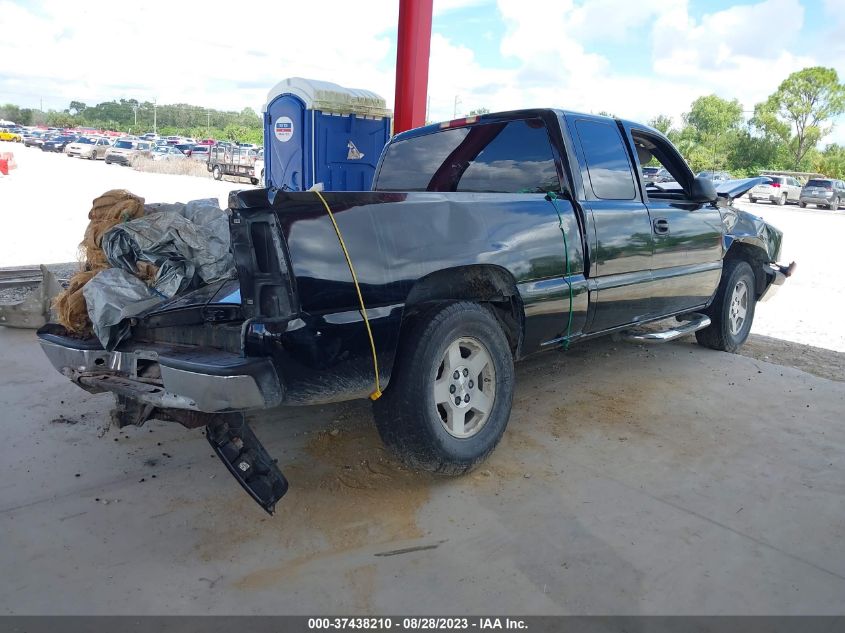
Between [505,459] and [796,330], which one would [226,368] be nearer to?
[505,459]

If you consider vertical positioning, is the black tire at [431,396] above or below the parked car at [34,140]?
below

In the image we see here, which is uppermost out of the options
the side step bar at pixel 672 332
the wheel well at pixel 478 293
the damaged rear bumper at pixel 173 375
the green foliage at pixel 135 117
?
the green foliage at pixel 135 117

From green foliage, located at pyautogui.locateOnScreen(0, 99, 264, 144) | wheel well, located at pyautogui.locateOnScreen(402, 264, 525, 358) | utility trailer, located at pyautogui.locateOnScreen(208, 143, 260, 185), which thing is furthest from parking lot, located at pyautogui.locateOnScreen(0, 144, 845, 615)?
green foliage, located at pyautogui.locateOnScreen(0, 99, 264, 144)

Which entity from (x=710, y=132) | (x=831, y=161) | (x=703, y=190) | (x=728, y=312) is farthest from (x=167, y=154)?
(x=831, y=161)

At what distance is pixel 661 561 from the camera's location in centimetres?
299

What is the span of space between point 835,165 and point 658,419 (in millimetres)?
51843

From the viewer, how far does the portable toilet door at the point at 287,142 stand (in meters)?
9.50

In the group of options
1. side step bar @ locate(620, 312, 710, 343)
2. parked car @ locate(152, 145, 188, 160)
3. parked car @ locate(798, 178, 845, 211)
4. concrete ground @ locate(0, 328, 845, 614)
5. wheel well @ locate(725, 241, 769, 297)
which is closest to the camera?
concrete ground @ locate(0, 328, 845, 614)

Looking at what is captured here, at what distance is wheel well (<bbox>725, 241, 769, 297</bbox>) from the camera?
6.24 m

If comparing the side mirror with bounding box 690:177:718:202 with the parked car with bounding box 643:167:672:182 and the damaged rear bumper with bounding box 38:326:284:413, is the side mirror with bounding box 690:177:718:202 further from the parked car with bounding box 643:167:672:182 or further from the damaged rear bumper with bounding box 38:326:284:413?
the damaged rear bumper with bounding box 38:326:284:413

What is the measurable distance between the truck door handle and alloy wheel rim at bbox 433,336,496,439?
6.40 feet

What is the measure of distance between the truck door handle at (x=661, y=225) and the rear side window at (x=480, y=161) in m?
1.01

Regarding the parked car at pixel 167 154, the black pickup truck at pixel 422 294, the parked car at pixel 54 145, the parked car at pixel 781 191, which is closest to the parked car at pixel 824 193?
the parked car at pixel 781 191

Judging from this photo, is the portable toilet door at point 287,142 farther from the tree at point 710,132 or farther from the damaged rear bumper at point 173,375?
the tree at point 710,132
